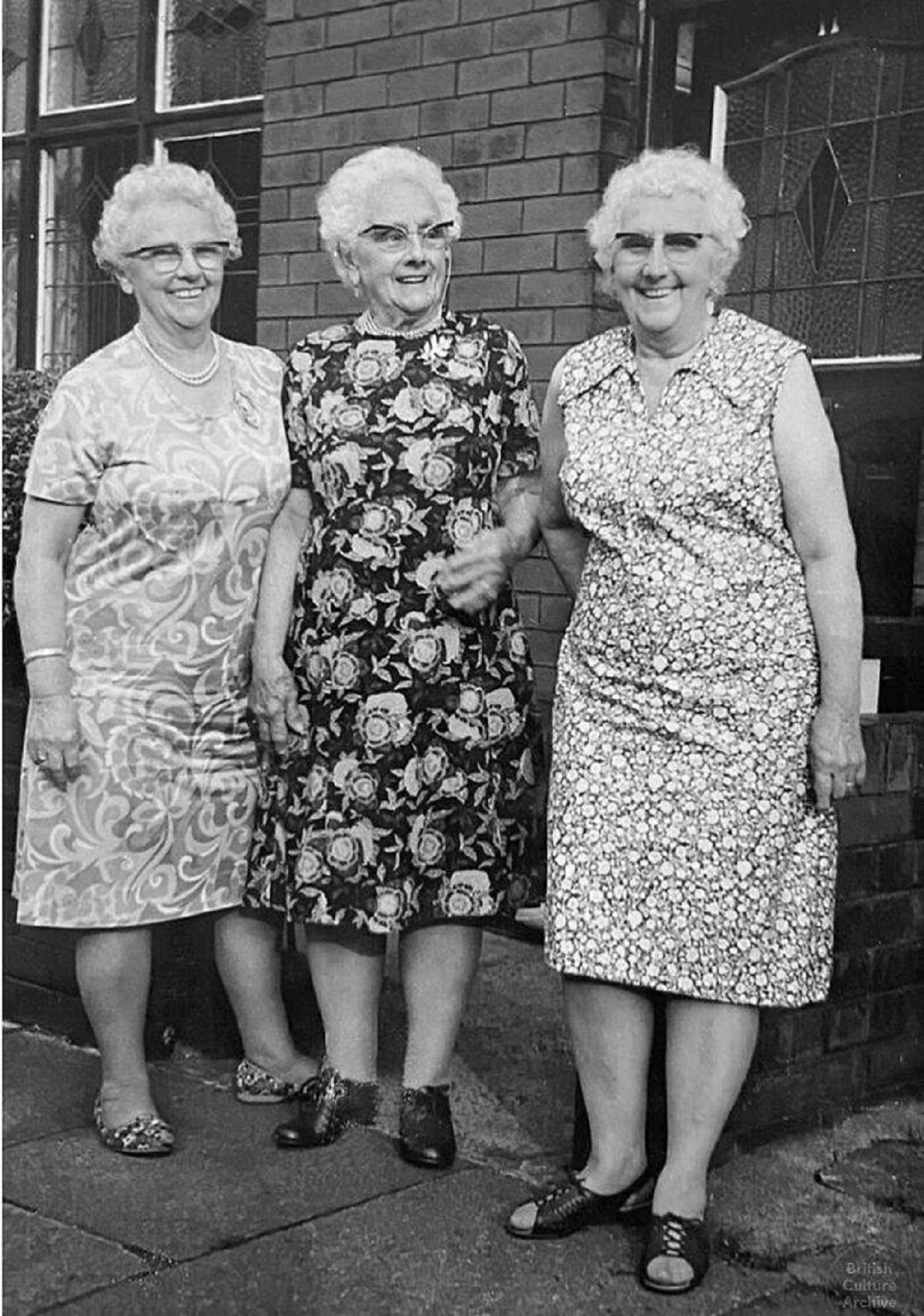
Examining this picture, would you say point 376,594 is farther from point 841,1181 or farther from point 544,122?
point 841,1181

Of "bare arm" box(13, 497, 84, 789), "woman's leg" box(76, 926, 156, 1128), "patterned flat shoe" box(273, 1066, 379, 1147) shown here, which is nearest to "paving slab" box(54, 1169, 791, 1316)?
"patterned flat shoe" box(273, 1066, 379, 1147)

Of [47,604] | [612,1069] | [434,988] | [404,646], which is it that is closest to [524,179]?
[404,646]

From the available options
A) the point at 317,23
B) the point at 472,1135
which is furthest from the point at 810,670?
the point at 317,23

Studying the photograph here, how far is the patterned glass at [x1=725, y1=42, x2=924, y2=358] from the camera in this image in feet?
10.9

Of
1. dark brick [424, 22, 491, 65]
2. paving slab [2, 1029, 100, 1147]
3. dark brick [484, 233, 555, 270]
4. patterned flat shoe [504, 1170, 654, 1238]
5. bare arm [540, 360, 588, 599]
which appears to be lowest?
paving slab [2, 1029, 100, 1147]

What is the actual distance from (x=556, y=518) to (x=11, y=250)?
1.58 meters

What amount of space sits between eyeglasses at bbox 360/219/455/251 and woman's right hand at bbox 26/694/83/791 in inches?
38.2

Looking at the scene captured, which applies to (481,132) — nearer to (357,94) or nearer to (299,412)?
(357,94)

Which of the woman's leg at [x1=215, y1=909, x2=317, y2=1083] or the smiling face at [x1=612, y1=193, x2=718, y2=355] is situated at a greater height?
the smiling face at [x1=612, y1=193, x2=718, y2=355]

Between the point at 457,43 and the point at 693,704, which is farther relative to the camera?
the point at 457,43

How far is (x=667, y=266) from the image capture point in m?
2.58

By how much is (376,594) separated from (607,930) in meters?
0.72

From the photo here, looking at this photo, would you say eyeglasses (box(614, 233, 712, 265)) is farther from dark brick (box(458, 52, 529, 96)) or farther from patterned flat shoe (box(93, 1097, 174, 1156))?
patterned flat shoe (box(93, 1097, 174, 1156))

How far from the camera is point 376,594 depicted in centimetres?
297
